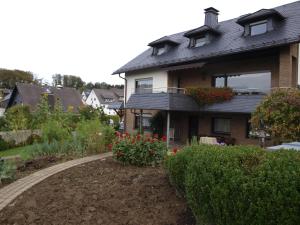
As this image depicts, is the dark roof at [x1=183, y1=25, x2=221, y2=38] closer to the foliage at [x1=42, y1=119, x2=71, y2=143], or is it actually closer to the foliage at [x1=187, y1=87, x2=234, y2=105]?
the foliage at [x1=187, y1=87, x2=234, y2=105]

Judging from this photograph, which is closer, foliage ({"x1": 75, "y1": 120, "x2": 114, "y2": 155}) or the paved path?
the paved path

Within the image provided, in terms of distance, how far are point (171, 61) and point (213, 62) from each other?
3135 millimetres

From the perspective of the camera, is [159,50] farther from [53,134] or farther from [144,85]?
[53,134]

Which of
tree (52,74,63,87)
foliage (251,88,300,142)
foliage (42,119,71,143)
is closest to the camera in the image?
foliage (251,88,300,142)

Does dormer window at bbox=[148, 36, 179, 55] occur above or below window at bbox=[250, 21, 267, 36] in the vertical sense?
above

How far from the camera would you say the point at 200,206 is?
11.1 feet

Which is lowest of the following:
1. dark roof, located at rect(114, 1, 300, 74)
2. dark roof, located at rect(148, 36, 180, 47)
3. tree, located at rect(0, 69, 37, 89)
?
dark roof, located at rect(114, 1, 300, 74)

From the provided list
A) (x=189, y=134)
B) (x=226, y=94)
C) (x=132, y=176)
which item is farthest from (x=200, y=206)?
(x=189, y=134)

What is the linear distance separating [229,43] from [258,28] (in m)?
1.75

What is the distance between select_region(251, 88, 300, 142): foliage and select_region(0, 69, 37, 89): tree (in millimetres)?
72131

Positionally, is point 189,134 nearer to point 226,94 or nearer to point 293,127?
point 226,94

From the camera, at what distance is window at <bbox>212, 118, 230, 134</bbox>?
16130 millimetres

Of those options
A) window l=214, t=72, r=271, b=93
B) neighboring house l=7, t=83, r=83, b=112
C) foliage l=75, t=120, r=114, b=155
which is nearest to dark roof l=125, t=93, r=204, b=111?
window l=214, t=72, r=271, b=93

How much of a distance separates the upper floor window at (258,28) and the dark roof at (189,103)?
13.2 feet
